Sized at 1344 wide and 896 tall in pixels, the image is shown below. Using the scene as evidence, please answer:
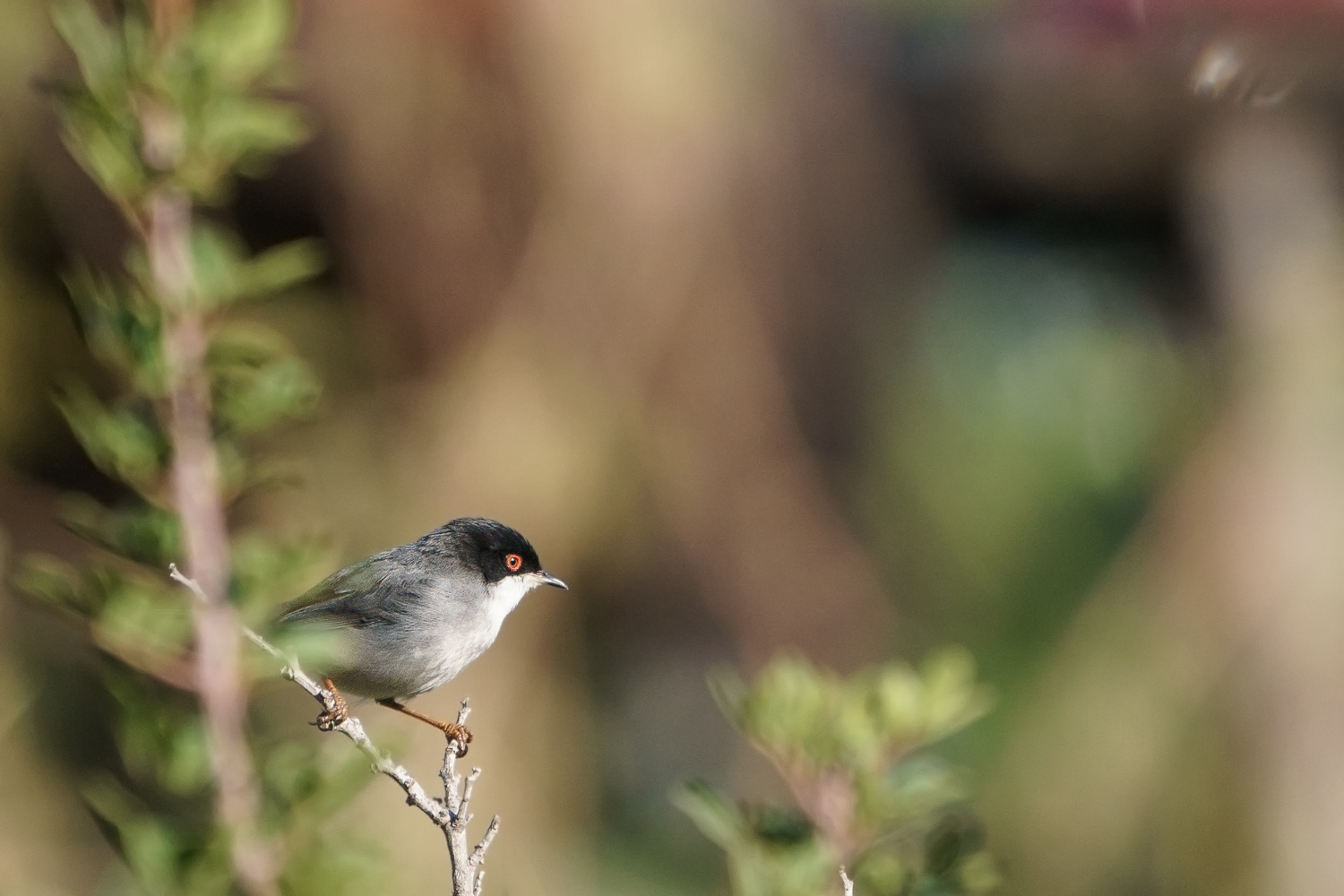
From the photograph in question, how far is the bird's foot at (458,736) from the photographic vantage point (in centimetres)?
180

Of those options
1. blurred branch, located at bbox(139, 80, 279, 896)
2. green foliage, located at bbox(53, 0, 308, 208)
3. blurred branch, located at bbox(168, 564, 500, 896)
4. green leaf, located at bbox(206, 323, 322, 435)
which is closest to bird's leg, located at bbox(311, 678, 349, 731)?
blurred branch, located at bbox(139, 80, 279, 896)

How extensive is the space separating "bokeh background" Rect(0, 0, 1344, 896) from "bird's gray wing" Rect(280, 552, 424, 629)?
240 cm

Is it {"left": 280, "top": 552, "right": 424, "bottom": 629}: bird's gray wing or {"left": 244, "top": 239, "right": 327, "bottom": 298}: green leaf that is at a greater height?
{"left": 244, "top": 239, "right": 327, "bottom": 298}: green leaf

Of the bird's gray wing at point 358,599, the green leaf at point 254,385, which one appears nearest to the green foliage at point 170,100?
the green leaf at point 254,385

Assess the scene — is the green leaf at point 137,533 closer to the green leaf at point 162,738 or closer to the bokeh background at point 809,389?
the green leaf at point 162,738

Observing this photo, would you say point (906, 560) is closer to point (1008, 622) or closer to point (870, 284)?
point (1008, 622)

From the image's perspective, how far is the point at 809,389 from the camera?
6.86 m

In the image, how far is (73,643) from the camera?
559 centimetres

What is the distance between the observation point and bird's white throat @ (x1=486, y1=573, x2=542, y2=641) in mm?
2307

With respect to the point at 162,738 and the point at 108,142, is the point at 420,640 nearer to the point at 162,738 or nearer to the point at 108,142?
the point at 162,738

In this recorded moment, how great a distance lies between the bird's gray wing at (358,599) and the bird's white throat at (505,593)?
0.15 metres

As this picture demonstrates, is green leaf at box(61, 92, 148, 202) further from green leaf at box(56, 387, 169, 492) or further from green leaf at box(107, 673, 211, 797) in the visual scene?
green leaf at box(107, 673, 211, 797)

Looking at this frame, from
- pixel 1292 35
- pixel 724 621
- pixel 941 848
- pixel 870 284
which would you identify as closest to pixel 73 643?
pixel 724 621

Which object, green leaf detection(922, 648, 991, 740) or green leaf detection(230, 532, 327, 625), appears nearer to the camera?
green leaf detection(230, 532, 327, 625)
